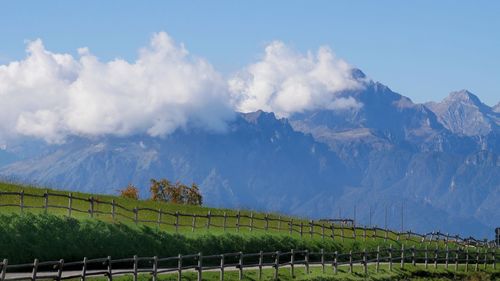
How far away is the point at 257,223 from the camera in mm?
92250

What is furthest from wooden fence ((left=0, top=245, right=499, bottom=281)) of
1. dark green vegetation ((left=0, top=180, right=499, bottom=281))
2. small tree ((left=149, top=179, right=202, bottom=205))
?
small tree ((left=149, top=179, right=202, bottom=205))

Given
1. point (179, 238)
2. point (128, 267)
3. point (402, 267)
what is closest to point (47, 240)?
point (128, 267)

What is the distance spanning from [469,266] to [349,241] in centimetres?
1184

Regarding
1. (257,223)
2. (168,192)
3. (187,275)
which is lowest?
(187,275)

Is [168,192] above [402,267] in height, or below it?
above

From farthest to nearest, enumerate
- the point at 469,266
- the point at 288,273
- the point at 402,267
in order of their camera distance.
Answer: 1. the point at 469,266
2. the point at 402,267
3. the point at 288,273

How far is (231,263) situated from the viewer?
66.8 m

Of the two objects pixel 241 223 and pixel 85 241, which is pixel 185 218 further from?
pixel 85 241

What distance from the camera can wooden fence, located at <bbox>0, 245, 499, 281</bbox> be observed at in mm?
44875

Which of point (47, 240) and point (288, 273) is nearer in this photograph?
point (47, 240)

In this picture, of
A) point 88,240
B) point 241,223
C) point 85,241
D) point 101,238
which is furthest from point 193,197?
point 85,241

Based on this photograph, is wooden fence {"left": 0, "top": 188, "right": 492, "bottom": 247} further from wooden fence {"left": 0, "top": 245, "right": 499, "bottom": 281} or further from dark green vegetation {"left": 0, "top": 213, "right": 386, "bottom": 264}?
dark green vegetation {"left": 0, "top": 213, "right": 386, "bottom": 264}

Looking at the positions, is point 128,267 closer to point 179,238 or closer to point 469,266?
point 179,238

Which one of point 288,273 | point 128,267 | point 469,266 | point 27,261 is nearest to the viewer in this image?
point 27,261
